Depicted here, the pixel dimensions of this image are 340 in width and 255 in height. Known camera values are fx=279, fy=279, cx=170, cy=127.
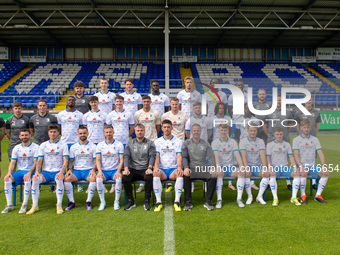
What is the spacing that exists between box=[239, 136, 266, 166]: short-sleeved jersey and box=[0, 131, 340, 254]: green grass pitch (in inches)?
29.2

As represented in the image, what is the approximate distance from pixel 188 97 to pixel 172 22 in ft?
40.1

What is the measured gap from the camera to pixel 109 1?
47.0ft

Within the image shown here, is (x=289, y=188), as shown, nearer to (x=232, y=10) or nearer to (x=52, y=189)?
(x=52, y=189)

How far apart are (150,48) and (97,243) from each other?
20.1 m

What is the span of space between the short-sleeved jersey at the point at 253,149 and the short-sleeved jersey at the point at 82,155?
2648mm

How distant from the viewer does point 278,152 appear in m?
4.81

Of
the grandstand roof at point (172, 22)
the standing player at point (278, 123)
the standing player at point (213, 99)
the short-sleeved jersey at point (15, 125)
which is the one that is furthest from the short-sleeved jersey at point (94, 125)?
the grandstand roof at point (172, 22)

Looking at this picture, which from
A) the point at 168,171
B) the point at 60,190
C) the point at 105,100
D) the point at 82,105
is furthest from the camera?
the point at 105,100

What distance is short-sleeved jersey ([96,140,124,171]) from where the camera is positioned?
15.9 ft

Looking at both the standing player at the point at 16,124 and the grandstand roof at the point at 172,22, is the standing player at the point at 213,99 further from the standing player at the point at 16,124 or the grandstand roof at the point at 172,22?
the grandstand roof at the point at 172,22

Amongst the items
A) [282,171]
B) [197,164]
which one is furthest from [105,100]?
[282,171]

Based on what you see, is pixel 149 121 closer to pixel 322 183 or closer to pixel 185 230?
pixel 185 230

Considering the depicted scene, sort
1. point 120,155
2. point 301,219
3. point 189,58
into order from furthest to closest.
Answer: point 189,58 < point 120,155 < point 301,219

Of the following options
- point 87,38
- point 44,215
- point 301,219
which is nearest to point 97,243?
point 44,215
